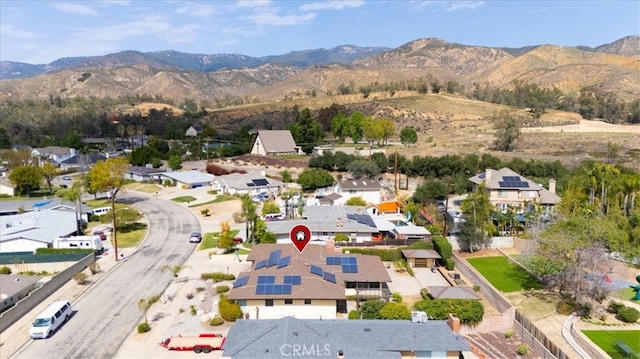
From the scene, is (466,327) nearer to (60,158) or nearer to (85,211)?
(85,211)

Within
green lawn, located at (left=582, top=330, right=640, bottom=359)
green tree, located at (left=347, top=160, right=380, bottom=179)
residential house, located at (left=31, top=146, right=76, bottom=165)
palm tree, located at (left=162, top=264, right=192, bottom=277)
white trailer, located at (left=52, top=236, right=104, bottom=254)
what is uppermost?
residential house, located at (left=31, top=146, right=76, bottom=165)

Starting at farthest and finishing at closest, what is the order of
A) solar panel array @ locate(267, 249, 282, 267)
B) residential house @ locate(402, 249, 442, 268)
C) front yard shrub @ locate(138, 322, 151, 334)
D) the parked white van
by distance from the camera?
1. residential house @ locate(402, 249, 442, 268)
2. solar panel array @ locate(267, 249, 282, 267)
3. front yard shrub @ locate(138, 322, 151, 334)
4. the parked white van

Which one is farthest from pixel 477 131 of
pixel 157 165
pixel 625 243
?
pixel 625 243

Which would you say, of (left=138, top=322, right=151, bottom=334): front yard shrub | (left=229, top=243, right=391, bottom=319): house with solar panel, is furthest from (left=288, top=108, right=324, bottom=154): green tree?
(left=138, top=322, right=151, bottom=334): front yard shrub

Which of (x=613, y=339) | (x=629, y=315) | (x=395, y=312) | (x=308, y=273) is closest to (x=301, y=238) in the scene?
(x=308, y=273)

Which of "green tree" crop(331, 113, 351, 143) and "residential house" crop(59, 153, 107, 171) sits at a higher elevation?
"green tree" crop(331, 113, 351, 143)

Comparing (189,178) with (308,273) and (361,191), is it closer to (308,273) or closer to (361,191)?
(361,191)

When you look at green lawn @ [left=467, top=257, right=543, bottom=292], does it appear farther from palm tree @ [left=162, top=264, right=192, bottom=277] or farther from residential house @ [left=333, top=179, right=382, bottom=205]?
palm tree @ [left=162, top=264, right=192, bottom=277]
